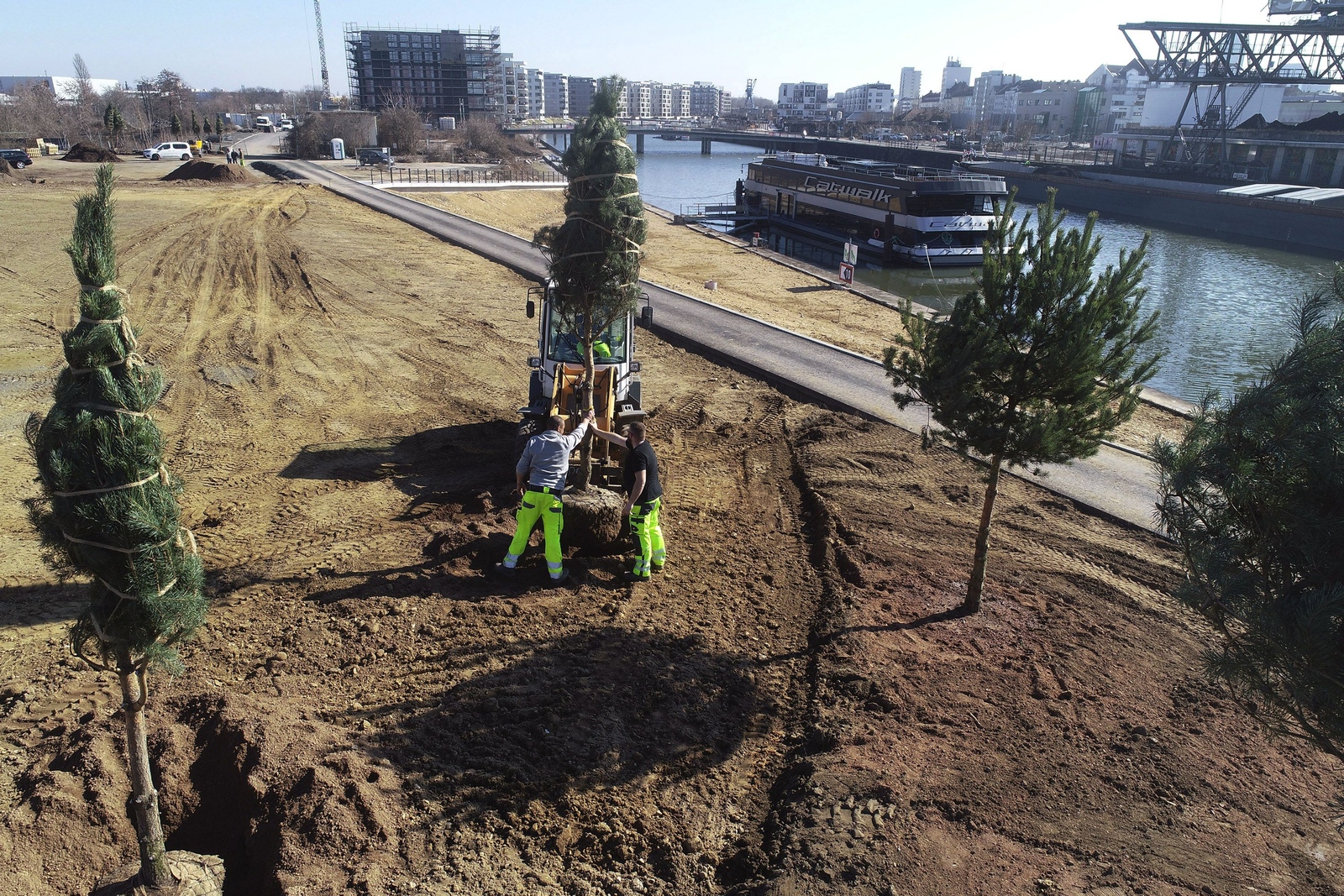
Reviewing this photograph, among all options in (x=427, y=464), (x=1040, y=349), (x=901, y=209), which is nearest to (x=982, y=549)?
(x=1040, y=349)

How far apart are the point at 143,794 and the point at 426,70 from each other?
149 metres

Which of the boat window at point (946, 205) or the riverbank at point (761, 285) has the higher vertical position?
the boat window at point (946, 205)

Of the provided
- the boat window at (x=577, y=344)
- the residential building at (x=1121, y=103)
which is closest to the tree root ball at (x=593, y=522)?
the boat window at (x=577, y=344)

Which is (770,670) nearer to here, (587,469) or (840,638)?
(840,638)

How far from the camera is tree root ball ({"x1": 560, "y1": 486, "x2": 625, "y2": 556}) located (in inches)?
381

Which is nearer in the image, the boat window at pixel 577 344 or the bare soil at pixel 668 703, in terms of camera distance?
the bare soil at pixel 668 703

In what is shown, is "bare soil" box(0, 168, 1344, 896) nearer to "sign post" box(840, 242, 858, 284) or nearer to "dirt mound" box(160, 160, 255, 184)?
"sign post" box(840, 242, 858, 284)

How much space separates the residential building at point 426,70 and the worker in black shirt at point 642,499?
446 ft

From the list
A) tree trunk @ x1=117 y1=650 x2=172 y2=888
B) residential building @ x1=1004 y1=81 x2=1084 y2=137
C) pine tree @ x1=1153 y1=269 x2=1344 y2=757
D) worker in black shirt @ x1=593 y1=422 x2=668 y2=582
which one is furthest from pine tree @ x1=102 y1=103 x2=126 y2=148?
residential building @ x1=1004 y1=81 x2=1084 y2=137

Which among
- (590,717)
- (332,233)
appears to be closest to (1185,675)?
(590,717)

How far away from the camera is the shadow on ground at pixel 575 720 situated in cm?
632

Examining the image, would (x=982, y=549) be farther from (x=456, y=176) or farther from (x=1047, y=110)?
(x=1047, y=110)

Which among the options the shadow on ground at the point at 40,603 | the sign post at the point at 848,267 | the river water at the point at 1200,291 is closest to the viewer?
the shadow on ground at the point at 40,603

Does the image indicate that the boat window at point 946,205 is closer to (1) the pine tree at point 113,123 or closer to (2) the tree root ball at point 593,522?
(2) the tree root ball at point 593,522
